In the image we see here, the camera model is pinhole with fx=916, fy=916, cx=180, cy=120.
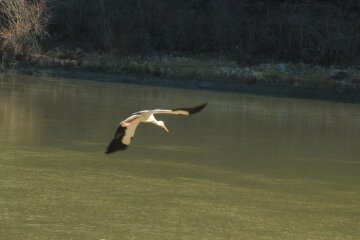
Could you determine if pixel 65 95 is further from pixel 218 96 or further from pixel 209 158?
pixel 209 158

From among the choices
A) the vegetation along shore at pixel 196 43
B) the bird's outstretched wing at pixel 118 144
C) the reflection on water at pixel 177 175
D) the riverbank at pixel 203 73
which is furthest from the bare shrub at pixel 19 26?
the bird's outstretched wing at pixel 118 144

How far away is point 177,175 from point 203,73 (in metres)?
16.9

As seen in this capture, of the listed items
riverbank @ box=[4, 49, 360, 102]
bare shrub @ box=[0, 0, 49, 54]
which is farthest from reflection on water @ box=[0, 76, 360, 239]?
bare shrub @ box=[0, 0, 49, 54]

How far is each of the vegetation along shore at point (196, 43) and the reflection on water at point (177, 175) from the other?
768 centimetres

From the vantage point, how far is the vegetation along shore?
29281mm

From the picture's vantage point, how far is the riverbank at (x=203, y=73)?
28.3 meters

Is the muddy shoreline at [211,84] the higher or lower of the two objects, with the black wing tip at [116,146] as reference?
lower

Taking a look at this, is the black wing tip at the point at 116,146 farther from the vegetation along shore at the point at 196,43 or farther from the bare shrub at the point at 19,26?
the bare shrub at the point at 19,26

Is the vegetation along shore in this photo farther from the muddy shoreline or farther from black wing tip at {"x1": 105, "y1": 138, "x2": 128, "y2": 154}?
black wing tip at {"x1": 105, "y1": 138, "x2": 128, "y2": 154}

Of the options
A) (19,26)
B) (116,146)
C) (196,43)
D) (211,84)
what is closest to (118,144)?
(116,146)

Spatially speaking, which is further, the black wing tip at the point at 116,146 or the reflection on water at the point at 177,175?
the reflection on water at the point at 177,175

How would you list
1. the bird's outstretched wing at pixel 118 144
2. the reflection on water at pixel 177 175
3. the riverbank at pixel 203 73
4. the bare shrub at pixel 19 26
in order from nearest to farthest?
1. the bird's outstretched wing at pixel 118 144
2. the reflection on water at pixel 177 175
3. the riverbank at pixel 203 73
4. the bare shrub at pixel 19 26

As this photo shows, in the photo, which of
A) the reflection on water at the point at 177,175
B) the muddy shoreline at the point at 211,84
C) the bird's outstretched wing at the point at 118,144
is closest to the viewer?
the bird's outstretched wing at the point at 118,144

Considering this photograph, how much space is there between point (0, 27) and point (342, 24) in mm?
13054
